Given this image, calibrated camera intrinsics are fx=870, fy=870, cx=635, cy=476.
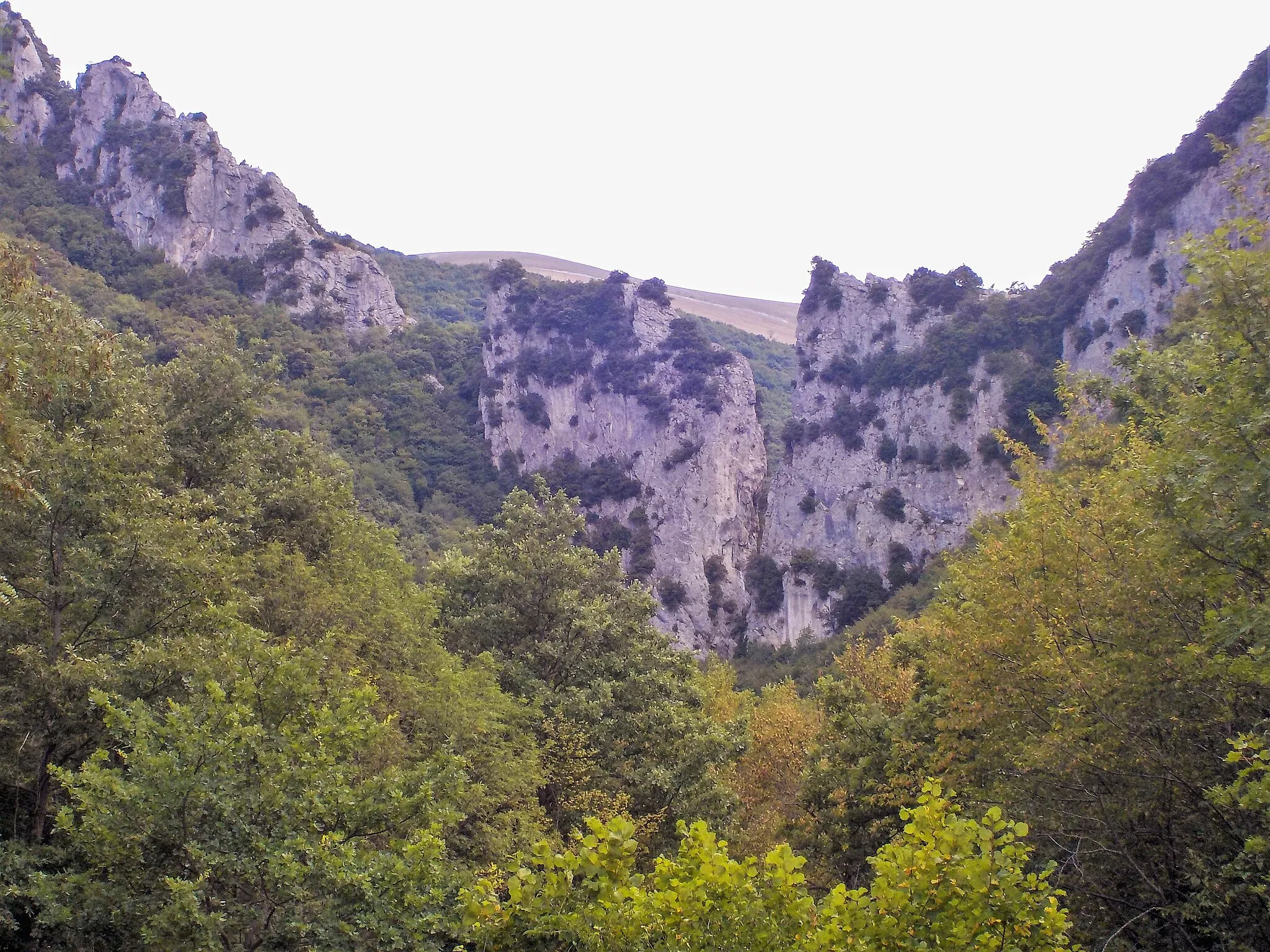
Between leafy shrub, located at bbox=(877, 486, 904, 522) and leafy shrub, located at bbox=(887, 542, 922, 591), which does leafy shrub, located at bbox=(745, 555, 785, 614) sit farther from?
leafy shrub, located at bbox=(877, 486, 904, 522)

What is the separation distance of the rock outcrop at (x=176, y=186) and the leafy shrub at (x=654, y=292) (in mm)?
28088

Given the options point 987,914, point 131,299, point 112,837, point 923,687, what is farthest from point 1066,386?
point 131,299

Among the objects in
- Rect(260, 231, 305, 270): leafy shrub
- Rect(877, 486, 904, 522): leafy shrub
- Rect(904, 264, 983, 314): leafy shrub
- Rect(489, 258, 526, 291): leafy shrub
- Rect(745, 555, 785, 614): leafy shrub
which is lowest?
Rect(745, 555, 785, 614): leafy shrub

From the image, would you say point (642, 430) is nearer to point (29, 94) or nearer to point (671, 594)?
point (671, 594)

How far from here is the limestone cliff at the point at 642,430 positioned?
2741 inches

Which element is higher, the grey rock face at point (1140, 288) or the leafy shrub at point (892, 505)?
the grey rock face at point (1140, 288)

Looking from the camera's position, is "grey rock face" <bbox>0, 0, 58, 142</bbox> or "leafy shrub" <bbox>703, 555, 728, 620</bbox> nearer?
"leafy shrub" <bbox>703, 555, 728, 620</bbox>

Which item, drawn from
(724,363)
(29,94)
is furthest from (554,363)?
(29,94)

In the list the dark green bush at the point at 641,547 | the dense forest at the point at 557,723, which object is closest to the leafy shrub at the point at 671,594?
the dark green bush at the point at 641,547

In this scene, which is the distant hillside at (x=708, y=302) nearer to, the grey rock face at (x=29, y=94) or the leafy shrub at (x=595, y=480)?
the leafy shrub at (x=595, y=480)

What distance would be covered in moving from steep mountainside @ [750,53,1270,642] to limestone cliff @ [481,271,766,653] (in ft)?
14.7

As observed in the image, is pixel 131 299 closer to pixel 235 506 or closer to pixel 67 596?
pixel 235 506

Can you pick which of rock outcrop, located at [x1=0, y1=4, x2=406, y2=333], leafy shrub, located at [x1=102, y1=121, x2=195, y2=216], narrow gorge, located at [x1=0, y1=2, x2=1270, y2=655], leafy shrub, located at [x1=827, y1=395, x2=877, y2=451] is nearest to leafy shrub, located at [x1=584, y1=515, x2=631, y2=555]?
narrow gorge, located at [x1=0, y1=2, x2=1270, y2=655]

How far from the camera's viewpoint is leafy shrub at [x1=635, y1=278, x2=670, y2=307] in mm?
81000
